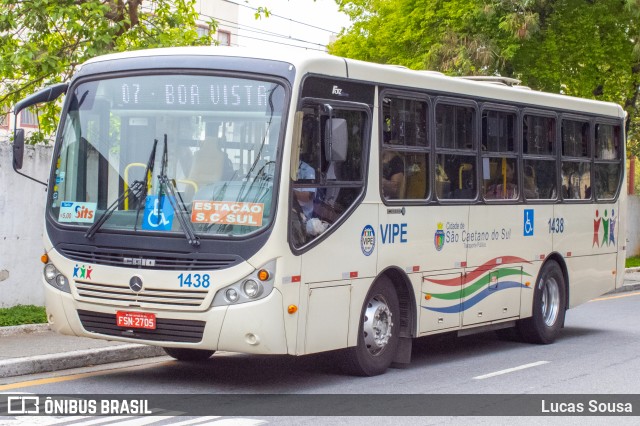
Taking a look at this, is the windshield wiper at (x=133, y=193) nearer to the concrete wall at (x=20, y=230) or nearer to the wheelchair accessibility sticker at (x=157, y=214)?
the wheelchair accessibility sticker at (x=157, y=214)

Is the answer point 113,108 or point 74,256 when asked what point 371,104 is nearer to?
point 113,108

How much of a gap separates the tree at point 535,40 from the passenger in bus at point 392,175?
1453 cm

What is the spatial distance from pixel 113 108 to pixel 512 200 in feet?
17.6

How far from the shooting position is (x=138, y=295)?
9742 millimetres

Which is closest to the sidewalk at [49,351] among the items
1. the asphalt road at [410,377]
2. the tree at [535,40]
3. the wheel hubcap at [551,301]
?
the asphalt road at [410,377]

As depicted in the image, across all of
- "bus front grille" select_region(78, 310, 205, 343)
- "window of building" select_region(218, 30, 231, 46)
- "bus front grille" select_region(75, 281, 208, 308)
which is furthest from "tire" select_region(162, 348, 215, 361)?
"window of building" select_region(218, 30, 231, 46)

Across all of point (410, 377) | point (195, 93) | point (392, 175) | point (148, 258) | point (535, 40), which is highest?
point (535, 40)

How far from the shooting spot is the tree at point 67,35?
14.7 meters

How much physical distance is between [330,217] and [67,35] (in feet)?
23.8

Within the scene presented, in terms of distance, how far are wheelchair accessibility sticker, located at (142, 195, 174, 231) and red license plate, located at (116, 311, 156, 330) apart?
0.73 metres

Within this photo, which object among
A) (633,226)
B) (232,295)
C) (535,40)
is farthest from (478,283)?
(633,226)

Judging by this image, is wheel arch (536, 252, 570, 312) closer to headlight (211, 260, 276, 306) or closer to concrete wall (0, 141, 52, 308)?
headlight (211, 260, 276, 306)

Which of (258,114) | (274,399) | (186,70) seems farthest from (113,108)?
(274,399)

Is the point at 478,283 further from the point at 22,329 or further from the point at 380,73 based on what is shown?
the point at 22,329
